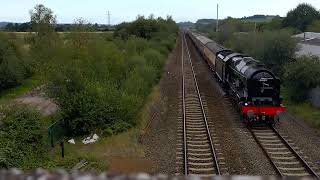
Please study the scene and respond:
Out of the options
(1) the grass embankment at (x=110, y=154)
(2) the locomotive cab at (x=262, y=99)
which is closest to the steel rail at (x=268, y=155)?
(2) the locomotive cab at (x=262, y=99)

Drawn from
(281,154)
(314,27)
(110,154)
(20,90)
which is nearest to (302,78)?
(281,154)

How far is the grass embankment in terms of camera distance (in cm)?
1411

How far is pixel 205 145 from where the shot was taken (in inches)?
679

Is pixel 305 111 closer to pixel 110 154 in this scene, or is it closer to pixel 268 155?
pixel 268 155

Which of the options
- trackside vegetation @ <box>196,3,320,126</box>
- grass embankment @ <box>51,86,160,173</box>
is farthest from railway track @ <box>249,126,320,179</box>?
grass embankment @ <box>51,86,160,173</box>

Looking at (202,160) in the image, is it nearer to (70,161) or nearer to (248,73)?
(70,161)

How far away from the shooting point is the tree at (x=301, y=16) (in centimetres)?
8800

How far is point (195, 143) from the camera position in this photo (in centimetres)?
1759

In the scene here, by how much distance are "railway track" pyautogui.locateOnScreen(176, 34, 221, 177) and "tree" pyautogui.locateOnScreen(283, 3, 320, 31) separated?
219ft

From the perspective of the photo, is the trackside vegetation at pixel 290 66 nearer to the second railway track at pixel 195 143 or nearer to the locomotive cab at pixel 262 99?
the locomotive cab at pixel 262 99

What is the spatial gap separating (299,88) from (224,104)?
4.68m

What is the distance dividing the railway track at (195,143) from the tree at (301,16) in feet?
219

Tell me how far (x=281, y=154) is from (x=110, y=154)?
6.59 meters

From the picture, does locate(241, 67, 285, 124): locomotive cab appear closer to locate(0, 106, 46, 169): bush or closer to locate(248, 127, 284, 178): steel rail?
locate(248, 127, 284, 178): steel rail
